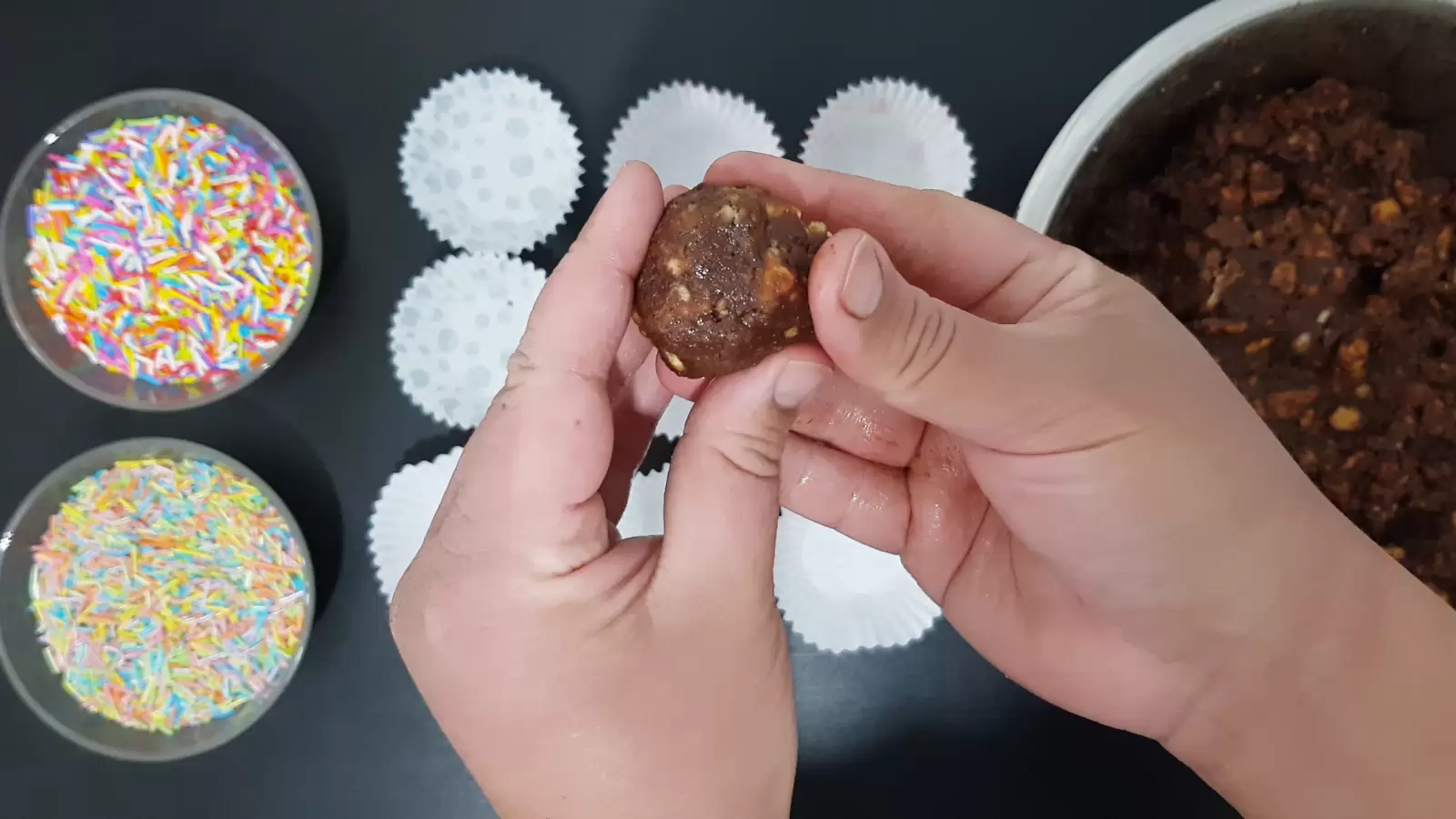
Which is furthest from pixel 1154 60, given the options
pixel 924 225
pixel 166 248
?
pixel 166 248

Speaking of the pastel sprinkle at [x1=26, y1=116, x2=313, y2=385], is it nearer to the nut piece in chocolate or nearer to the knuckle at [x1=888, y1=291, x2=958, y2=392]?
the nut piece in chocolate

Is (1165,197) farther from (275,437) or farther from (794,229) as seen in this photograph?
(275,437)

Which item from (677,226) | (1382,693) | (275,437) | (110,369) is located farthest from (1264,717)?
(110,369)

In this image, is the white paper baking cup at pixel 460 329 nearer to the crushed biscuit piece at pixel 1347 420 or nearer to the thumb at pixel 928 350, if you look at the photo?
the thumb at pixel 928 350

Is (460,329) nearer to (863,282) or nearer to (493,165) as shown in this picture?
(493,165)

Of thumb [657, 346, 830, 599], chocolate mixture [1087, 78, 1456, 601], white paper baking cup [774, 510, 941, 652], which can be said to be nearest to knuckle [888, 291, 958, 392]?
thumb [657, 346, 830, 599]

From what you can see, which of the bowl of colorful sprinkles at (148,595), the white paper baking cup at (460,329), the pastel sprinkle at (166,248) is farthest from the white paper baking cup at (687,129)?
the bowl of colorful sprinkles at (148,595)
